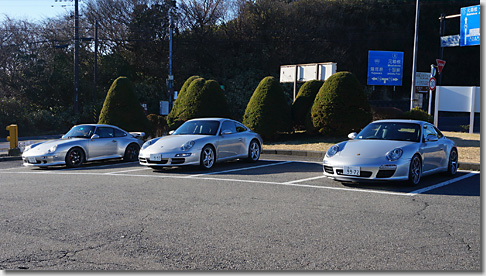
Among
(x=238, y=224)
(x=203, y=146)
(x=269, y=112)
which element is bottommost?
(x=238, y=224)

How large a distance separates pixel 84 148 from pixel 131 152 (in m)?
1.73

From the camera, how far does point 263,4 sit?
135 ft

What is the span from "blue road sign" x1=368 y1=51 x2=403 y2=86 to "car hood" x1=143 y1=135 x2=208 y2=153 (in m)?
24.1

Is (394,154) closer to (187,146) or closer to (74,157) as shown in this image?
(187,146)

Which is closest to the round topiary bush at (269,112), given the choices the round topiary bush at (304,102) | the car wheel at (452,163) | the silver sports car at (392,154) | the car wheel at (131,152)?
the round topiary bush at (304,102)

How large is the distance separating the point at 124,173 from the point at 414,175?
675 cm

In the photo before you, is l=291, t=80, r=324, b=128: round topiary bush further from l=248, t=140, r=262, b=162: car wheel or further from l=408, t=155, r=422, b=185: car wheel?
l=408, t=155, r=422, b=185: car wheel

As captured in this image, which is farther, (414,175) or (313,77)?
(313,77)

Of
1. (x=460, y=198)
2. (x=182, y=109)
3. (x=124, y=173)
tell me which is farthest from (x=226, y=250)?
(x=182, y=109)

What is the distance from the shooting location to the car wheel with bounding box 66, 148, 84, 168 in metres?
13.4

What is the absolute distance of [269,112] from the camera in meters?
19.7

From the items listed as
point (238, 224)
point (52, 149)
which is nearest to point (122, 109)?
point (52, 149)

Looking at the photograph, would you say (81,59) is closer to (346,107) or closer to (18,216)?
(346,107)

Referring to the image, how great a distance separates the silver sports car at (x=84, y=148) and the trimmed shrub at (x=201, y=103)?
18.3ft
